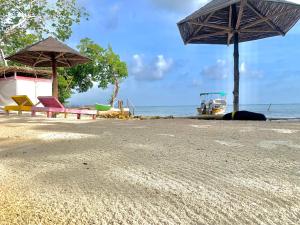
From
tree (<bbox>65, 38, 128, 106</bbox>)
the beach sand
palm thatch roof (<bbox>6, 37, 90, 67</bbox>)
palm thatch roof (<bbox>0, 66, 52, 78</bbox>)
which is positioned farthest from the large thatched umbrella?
tree (<bbox>65, 38, 128, 106</bbox>)

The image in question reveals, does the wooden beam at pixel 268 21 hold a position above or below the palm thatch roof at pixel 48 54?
above

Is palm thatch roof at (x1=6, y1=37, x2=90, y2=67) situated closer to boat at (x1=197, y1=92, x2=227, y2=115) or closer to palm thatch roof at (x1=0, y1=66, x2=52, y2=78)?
palm thatch roof at (x1=0, y1=66, x2=52, y2=78)

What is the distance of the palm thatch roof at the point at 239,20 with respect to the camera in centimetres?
1055

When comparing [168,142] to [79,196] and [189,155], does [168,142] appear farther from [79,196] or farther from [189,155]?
[79,196]

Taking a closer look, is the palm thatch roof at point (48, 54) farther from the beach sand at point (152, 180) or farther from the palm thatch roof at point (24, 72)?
the beach sand at point (152, 180)

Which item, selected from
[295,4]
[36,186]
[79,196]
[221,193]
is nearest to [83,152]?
[36,186]

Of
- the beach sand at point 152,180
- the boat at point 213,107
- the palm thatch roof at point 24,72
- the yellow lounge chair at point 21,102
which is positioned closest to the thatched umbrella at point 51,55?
the yellow lounge chair at point 21,102

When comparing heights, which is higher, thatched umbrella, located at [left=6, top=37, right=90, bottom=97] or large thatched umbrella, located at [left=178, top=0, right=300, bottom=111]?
large thatched umbrella, located at [left=178, top=0, right=300, bottom=111]

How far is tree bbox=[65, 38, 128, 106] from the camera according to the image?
29.4 metres

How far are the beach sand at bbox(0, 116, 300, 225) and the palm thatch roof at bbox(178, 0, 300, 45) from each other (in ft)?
20.9

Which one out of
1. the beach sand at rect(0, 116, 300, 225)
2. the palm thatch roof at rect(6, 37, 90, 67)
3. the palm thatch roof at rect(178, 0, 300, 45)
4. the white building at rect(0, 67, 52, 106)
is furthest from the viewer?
the white building at rect(0, 67, 52, 106)

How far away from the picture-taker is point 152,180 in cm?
326

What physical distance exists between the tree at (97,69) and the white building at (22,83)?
8.38m

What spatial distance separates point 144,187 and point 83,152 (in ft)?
5.91
